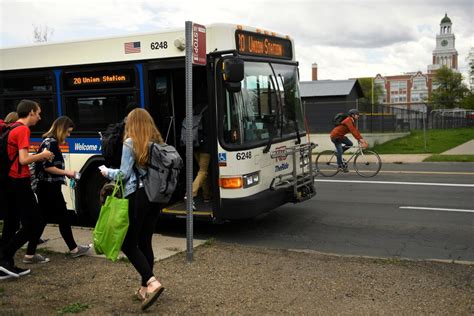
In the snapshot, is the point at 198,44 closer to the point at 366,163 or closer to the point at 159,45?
the point at 159,45

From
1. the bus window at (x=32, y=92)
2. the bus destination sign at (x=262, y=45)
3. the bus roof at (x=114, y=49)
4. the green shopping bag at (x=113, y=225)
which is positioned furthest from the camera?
the bus window at (x=32, y=92)

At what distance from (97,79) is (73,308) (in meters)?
4.14

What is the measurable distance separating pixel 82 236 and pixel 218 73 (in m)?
3.04

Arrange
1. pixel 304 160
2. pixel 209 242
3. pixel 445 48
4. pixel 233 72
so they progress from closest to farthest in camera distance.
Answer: pixel 233 72, pixel 209 242, pixel 304 160, pixel 445 48

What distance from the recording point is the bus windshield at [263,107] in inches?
272

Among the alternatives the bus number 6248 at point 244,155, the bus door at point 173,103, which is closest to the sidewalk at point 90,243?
the bus door at point 173,103

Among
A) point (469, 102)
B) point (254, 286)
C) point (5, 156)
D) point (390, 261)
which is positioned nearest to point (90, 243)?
point (5, 156)

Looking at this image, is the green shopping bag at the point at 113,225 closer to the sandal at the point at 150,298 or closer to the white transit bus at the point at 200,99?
the sandal at the point at 150,298

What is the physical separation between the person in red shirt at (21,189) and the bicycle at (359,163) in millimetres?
9425

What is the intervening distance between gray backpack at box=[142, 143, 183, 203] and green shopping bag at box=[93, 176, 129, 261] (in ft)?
0.80

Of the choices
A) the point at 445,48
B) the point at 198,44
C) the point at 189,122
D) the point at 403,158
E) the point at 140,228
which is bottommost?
the point at 403,158

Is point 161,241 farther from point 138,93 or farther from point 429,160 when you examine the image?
point 429,160

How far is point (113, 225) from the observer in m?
4.35

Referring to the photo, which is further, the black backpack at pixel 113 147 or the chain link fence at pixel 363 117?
the chain link fence at pixel 363 117
